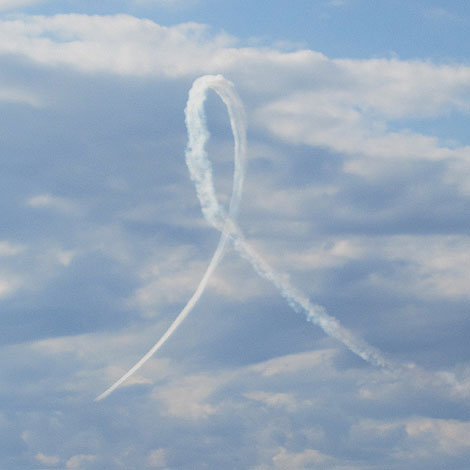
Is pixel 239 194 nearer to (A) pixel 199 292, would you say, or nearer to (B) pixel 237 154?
(B) pixel 237 154

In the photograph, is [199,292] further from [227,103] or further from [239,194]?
[227,103]

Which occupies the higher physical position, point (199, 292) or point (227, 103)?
point (227, 103)

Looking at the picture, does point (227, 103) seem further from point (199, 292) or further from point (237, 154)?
point (199, 292)

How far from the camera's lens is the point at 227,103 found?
17112 centimetres

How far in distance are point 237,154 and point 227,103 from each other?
38.1 ft

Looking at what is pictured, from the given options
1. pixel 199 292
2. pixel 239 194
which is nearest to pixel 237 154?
pixel 239 194

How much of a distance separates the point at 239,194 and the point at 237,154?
8.71 metres

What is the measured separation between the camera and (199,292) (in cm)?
19288

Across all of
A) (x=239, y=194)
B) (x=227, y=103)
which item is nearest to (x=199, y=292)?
(x=239, y=194)

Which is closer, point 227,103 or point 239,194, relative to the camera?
point 227,103

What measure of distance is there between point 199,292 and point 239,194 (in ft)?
78.1

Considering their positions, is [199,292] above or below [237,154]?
below

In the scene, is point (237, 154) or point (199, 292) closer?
point (237, 154)

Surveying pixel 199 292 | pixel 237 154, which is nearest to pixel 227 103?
pixel 237 154
